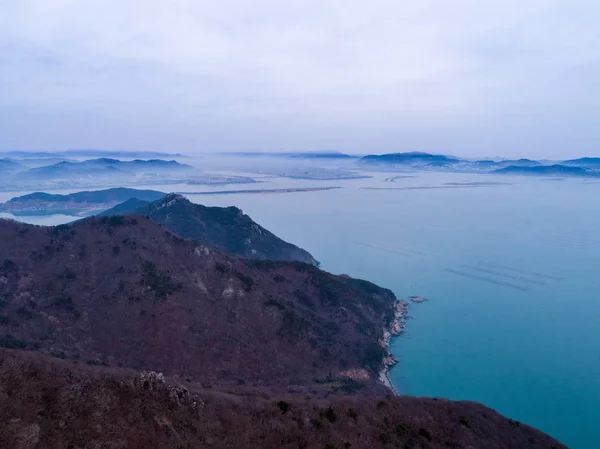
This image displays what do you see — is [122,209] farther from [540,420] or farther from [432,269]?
[540,420]

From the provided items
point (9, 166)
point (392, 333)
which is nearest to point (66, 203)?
point (392, 333)

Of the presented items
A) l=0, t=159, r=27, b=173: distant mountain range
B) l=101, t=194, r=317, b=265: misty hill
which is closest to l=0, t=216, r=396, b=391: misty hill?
l=101, t=194, r=317, b=265: misty hill

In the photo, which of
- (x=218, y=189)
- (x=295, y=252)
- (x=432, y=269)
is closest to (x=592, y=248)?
(x=432, y=269)

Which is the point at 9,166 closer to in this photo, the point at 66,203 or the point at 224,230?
the point at 66,203

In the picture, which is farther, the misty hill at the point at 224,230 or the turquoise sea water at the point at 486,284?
the misty hill at the point at 224,230

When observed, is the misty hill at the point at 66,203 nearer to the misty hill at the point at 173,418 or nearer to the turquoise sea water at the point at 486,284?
the turquoise sea water at the point at 486,284

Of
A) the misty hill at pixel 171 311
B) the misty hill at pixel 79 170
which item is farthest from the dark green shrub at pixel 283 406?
the misty hill at pixel 79 170
